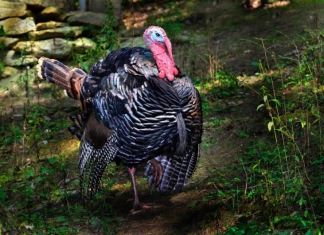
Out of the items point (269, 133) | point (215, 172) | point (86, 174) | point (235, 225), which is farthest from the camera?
point (269, 133)

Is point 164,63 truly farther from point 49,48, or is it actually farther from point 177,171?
point 49,48

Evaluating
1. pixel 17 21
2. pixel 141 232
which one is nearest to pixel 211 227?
pixel 141 232

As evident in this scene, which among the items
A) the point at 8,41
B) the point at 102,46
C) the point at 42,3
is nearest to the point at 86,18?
the point at 42,3

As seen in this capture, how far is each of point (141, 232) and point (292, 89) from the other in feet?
9.72

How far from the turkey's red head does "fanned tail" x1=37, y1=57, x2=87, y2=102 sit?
889 millimetres

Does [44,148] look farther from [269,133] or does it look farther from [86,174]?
[269,133]

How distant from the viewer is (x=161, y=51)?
448 cm

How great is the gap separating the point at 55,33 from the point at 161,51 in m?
5.30

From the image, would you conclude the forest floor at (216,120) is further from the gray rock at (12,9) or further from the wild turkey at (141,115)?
the gray rock at (12,9)

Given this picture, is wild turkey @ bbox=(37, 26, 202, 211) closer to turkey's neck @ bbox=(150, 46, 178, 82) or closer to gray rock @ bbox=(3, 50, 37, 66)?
turkey's neck @ bbox=(150, 46, 178, 82)

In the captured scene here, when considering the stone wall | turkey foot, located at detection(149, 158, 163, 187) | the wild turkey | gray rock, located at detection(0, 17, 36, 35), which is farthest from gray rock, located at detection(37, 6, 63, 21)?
turkey foot, located at detection(149, 158, 163, 187)

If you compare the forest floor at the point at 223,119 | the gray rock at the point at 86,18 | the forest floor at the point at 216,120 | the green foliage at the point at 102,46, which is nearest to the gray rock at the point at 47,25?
the gray rock at the point at 86,18

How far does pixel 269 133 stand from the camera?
5750 mm

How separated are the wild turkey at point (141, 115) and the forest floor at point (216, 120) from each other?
26 cm
